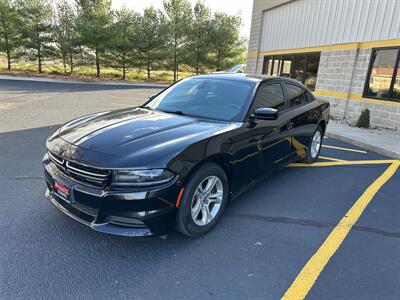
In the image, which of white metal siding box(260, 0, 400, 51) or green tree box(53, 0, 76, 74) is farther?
green tree box(53, 0, 76, 74)

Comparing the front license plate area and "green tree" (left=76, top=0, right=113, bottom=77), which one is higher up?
"green tree" (left=76, top=0, right=113, bottom=77)

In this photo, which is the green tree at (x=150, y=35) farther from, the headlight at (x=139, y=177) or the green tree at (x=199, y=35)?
the headlight at (x=139, y=177)

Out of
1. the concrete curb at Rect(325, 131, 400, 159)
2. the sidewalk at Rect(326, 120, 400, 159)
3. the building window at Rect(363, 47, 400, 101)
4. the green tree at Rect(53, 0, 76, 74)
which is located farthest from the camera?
the green tree at Rect(53, 0, 76, 74)

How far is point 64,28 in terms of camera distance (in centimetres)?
2277

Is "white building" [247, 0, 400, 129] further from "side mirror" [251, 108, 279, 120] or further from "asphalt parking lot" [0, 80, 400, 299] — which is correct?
"side mirror" [251, 108, 279, 120]

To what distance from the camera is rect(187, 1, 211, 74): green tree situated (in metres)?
25.5

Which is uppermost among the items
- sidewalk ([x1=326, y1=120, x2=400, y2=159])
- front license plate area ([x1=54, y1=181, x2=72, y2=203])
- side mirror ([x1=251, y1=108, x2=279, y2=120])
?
side mirror ([x1=251, y1=108, x2=279, y2=120])

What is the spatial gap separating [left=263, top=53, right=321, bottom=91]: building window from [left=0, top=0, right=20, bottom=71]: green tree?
18896mm

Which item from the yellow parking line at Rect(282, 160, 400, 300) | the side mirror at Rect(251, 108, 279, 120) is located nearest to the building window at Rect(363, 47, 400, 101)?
the yellow parking line at Rect(282, 160, 400, 300)

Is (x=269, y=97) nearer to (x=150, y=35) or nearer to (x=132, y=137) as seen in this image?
(x=132, y=137)

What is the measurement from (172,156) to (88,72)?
2501cm

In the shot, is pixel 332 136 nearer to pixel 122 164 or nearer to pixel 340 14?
pixel 340 14

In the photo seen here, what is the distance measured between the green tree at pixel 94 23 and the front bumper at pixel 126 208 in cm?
2245

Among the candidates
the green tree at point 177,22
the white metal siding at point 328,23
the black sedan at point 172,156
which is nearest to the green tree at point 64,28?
the green tree at point 177,22
